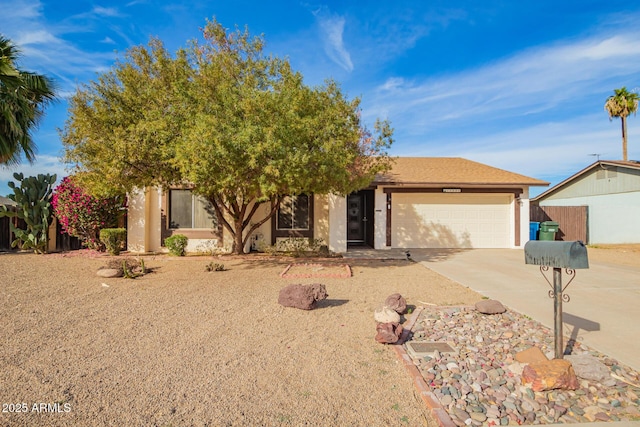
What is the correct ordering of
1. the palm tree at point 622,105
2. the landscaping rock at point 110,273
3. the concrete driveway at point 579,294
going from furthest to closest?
the palm tree at point 622,105
the landscaping rock at point 110,273
the concrete driveway at point 579,294

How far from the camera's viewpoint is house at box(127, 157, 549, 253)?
12.6 m

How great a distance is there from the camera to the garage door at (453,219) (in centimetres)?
1410

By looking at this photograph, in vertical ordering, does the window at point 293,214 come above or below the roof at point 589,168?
below

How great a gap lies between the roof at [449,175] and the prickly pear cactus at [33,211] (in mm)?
12090

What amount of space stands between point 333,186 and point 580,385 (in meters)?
6.82

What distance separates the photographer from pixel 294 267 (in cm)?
979

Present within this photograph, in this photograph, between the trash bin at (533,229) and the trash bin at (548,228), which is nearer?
the trash bin at (548,228)

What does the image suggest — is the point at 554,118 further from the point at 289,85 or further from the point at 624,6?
the point at 289,85

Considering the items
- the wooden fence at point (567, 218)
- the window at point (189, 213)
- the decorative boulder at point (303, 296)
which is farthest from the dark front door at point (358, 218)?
the decorative boulder at point (303, 296)

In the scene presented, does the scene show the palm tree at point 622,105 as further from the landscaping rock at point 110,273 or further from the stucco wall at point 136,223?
the landscaping rock at point 110,273

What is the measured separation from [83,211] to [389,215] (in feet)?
36.0

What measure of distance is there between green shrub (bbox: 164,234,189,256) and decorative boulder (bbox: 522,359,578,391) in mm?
10990

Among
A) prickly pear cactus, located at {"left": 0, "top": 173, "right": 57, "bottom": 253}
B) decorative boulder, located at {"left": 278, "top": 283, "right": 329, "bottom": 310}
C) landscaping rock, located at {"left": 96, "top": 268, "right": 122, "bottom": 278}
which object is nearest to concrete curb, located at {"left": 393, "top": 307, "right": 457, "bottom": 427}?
decorative boulder, located at {"left": 278, "top": 283, "right": 329, "bottom": 310}

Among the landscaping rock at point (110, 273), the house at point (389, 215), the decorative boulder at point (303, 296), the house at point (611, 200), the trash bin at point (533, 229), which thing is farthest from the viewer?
the house at point (611, 200)
